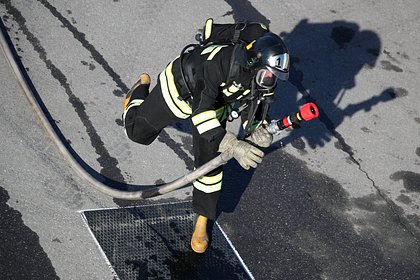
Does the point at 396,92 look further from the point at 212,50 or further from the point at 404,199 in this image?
the point at 212,50

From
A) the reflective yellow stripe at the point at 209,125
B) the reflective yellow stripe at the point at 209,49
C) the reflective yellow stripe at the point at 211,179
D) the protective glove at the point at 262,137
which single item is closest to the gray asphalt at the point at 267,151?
the reflective yellow stripe at the point at 211,179

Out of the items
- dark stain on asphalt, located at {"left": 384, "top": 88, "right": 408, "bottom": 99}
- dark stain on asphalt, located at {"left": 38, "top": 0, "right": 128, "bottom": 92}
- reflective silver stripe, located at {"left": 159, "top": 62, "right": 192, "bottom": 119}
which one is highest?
dark stain on asphalt, located at {"left": 384, "top": 88, "right": 408, "bottom": 99}

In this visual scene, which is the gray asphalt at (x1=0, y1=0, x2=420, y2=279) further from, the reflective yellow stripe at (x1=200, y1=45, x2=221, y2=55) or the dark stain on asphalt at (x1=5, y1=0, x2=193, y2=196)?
the reflective yellow stripe at (x1=200, y1=45, x2=221, y2=55)

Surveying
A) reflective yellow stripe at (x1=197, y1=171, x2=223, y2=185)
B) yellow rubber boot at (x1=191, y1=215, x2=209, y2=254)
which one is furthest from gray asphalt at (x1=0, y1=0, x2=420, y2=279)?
reflective yellow stripe at (x1=197, y1=171, x2=223, y2=185)

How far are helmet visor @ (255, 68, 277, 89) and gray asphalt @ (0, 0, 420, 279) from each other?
147 cm

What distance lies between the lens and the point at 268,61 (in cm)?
398

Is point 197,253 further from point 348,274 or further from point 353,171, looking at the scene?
point 353,171

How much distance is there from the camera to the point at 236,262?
15.4 ft

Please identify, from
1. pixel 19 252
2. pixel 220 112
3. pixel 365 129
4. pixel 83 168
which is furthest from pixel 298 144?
pixel 19 252

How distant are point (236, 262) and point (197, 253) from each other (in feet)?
1.10

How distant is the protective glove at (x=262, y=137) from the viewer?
412cm

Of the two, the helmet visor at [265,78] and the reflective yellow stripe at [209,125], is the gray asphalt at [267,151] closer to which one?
the reflective yellow stripe at [209,125]

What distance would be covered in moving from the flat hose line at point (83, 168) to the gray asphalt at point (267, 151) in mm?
115

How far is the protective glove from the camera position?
4125 mm
